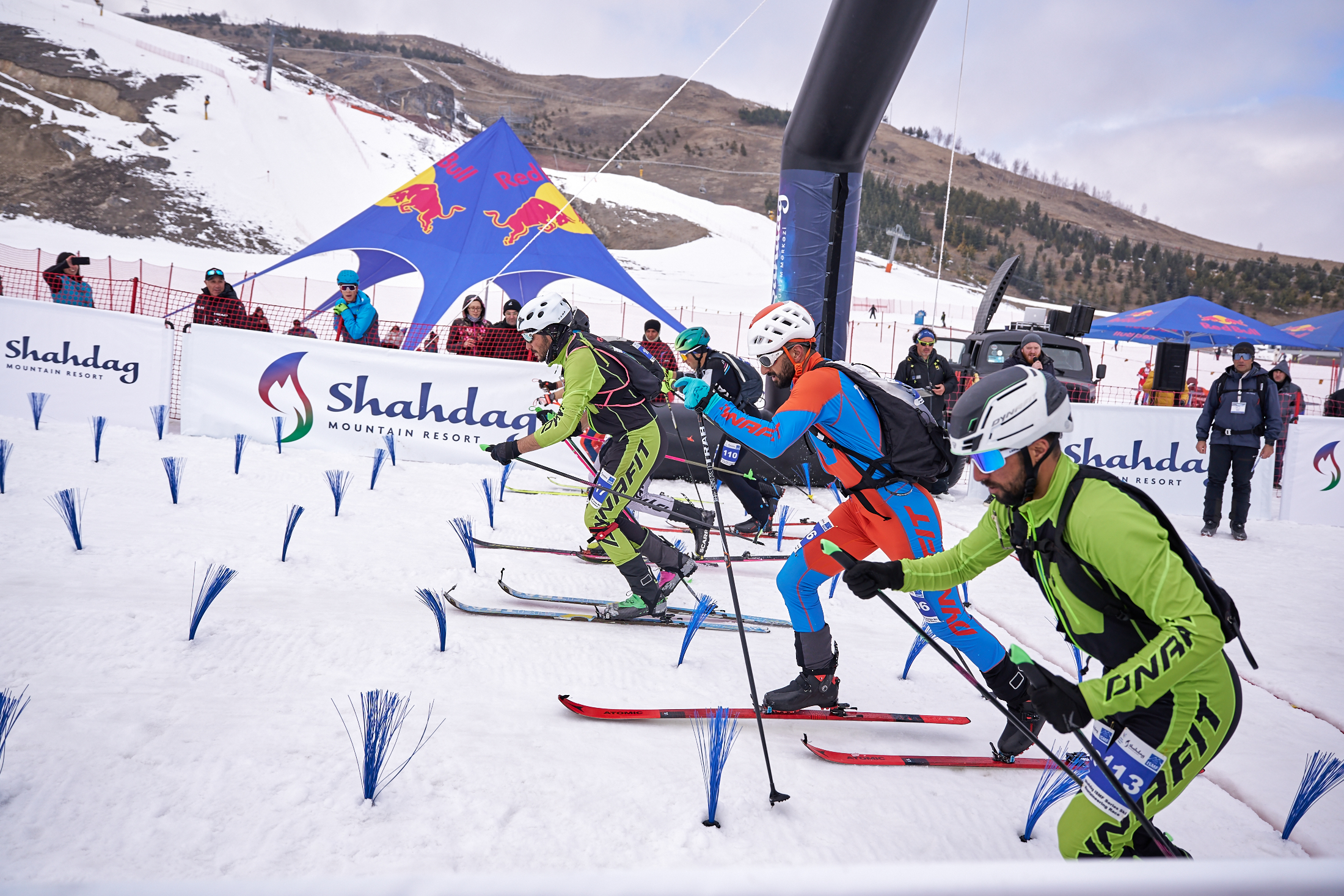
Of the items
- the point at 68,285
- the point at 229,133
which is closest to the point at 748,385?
the point at 68,285

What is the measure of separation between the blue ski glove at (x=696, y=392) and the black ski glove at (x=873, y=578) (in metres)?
1.54

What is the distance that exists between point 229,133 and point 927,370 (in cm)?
4846

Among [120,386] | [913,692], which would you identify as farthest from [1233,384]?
[120,386]

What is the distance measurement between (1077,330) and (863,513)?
9.77 metres

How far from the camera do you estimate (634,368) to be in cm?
516

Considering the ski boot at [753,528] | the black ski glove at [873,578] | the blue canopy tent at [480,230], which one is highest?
the blue canopy tent at [480,230]

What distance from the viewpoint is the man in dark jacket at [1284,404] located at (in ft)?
33.1

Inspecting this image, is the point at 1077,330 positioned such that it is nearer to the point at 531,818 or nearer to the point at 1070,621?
the point at 1070,621

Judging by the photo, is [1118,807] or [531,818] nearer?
[1118,807]

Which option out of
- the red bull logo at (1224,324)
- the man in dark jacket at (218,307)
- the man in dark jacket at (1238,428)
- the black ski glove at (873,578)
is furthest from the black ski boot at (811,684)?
the red bull logo at (1224,324)

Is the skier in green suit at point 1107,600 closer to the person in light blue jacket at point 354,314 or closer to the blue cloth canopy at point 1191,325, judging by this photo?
the person in light blue jacket at point 354,314

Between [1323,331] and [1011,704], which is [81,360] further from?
[1323,331]

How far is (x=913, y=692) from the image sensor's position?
13.9ft

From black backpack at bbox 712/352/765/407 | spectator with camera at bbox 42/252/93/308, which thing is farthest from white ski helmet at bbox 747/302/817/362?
spectator with camera at bbox 42/252/93/308
